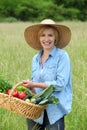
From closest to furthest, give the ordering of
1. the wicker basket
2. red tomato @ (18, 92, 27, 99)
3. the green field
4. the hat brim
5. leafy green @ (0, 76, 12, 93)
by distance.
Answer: the wicker basket < red tomato @ (18, 92, 27, 99) < leafy green @ (0, 76, 12, 93) < the hat brim < the green field

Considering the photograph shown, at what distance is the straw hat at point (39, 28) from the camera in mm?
3312

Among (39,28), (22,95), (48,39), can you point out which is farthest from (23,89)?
(39,28)

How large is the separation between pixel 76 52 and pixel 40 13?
32.2 metres

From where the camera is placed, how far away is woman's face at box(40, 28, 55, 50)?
3.29m

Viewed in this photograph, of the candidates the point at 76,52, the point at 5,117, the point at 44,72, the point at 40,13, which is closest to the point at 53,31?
the point at 44,72

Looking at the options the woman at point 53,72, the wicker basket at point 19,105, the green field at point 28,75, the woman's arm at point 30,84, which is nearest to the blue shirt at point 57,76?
the woman at point 53,72

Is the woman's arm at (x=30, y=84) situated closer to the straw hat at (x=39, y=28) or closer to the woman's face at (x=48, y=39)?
the woman's face at (x=48, y=39)

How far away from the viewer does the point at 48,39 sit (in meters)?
3.29

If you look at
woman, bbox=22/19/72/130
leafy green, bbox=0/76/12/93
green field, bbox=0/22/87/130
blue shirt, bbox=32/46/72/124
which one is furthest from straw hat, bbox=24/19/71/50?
green field, bbox=0/22/87/130

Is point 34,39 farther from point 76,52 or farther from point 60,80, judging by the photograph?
point 76,52

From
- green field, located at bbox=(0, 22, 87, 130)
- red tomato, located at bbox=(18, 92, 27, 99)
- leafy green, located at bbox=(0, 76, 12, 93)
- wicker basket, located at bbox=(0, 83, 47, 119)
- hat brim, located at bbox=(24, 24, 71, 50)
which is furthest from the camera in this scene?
green field, located at bbox=(0, 22, 87, 130)

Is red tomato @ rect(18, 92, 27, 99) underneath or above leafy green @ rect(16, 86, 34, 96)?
underneath

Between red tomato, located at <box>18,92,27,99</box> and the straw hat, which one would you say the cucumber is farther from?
the straw hat

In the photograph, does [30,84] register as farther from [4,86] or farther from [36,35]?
[36,35]
